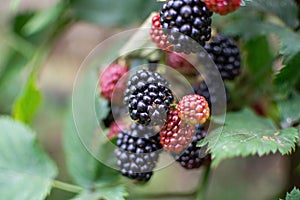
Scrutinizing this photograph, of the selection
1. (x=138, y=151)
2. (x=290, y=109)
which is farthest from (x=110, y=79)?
(x=290, y=109)

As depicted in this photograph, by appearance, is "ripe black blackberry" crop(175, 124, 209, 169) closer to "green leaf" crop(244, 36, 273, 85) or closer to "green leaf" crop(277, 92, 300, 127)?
"green leaf" crop(277, 92, 300, 127)

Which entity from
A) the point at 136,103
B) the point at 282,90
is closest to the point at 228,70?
the point at 282,90

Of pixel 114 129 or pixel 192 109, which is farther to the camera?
pixel 114 129

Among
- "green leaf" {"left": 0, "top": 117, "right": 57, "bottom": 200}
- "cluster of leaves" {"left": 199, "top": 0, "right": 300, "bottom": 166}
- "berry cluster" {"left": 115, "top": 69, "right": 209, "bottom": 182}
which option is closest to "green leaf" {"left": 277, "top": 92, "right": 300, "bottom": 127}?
"cluster of leaves" {"left": 199, "top": 0, "right": 300, "bottom": 166}

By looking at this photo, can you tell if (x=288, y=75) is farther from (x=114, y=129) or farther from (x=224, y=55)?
(x=114, y=129)

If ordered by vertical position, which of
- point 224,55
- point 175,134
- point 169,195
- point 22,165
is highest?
point 224,55

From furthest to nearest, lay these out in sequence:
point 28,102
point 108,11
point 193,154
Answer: point 108,11 → point 28,102 → point 193,154

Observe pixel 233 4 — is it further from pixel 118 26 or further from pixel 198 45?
pixel 118 26
